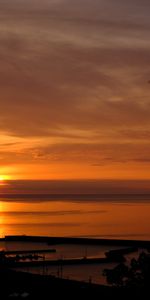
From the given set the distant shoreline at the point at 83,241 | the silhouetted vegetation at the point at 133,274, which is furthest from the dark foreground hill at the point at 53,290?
the distant shoreline at the point at 83,241

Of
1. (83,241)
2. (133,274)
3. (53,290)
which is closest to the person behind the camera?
(53,290)

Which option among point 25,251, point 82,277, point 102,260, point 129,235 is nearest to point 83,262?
point 102,260

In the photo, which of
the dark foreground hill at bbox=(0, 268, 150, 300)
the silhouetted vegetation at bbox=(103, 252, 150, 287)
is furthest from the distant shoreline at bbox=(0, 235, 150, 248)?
the silhouetted vegetation at bbox=(103, 252, 150, 287)

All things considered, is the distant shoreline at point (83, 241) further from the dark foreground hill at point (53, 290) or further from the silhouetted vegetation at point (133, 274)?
the silhouetted vegetation at point (133, 274)

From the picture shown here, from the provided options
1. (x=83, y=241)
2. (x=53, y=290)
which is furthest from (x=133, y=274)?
(x=83, y=241)

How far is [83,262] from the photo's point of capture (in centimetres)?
3984

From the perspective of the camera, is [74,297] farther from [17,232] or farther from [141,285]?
[17,232]

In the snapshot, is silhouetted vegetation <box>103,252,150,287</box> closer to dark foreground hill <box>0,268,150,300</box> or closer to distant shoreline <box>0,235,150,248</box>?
dark foreground hill <box>0,268,150,300</box>

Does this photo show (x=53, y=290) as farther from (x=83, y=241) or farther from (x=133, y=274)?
(x=83, y=241)

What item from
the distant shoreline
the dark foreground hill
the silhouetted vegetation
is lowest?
the dark foreground hill

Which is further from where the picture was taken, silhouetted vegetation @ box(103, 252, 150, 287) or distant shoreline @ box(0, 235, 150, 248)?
distant shoreline @ box(0, 235, 150, 248)

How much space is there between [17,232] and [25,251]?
16.6 m

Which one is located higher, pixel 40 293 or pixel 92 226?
pixel 92 226

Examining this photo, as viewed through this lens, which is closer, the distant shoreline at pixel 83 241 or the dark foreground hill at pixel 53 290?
the dark foreground hill at pixel 53 290
